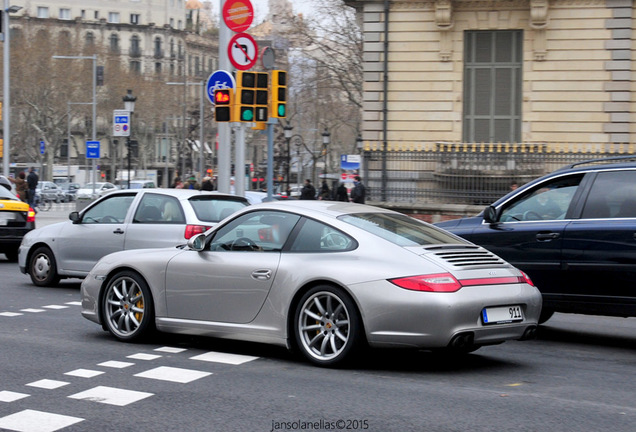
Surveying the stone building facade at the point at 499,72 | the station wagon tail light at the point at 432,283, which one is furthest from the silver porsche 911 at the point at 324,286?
the stone building facade at the point at 499,72

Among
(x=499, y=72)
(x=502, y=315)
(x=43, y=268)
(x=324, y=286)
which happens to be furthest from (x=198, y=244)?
(x=499, y=72)

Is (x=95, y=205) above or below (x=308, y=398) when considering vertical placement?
above

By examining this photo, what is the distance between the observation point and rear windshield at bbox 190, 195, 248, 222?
13008 mm

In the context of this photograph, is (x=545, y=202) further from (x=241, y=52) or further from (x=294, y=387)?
(x=241, y=52)

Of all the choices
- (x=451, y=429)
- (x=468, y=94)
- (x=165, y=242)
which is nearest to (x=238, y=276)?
(x=451, y=429)

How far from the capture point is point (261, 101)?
56.9 feet

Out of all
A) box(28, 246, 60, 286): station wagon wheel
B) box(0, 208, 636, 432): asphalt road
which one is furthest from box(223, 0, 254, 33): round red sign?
box(0, 208, 636, 432): asphalt road

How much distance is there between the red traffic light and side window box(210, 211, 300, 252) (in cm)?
927

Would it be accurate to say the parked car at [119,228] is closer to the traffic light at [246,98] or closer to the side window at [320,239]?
the traffic light at [246,98]

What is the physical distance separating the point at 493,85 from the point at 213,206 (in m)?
14.8

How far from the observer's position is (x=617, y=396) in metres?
6.88

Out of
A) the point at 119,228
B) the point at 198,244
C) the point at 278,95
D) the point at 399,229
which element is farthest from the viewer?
the point at 278,95

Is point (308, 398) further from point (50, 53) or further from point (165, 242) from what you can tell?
point (50, 53)

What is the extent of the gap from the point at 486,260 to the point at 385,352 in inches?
53.2
